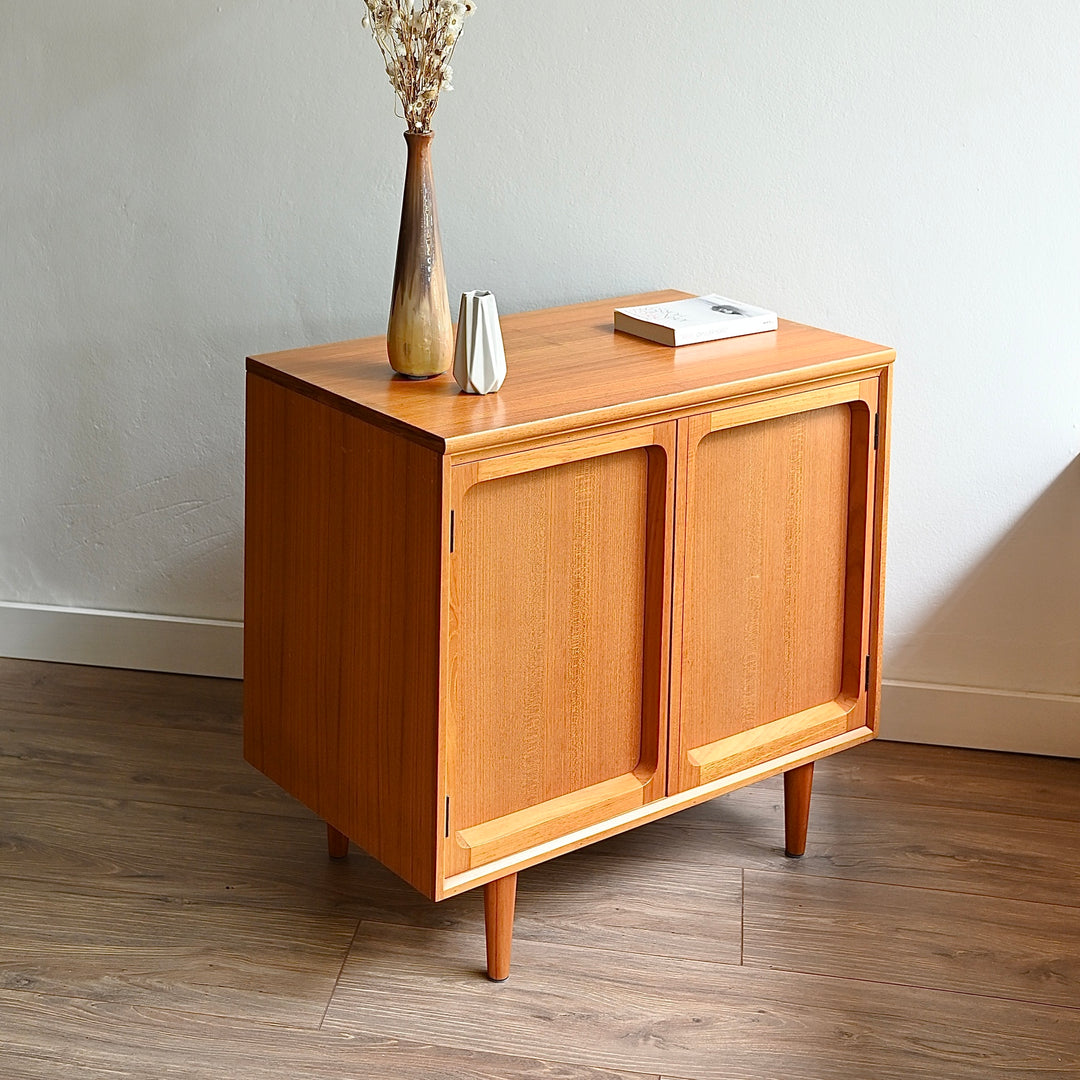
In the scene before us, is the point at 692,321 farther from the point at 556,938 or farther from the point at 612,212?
the point at 556,938

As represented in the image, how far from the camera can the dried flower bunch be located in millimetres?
1648

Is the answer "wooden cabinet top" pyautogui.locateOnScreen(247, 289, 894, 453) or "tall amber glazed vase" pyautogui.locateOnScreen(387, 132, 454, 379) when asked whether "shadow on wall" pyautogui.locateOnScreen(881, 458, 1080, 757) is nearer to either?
"wooden cabinet top" pyautogui.locateOnScreen(247, 289, 894, 453)

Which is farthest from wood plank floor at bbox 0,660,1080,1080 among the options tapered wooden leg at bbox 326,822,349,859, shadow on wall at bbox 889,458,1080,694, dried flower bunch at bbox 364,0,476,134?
dried flower bunch at bbox 364,0,476,134

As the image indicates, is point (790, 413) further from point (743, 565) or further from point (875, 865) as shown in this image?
point (875, 865)

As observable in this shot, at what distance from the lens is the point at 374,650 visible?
1749 mm

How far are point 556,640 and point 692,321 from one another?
20.3 inches

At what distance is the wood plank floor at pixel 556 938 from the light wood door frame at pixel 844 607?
0.76 feet

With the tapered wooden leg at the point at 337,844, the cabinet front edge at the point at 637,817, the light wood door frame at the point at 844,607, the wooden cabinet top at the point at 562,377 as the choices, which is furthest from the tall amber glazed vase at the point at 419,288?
the tapered wooden leg at the point at 337,844

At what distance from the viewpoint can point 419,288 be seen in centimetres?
174

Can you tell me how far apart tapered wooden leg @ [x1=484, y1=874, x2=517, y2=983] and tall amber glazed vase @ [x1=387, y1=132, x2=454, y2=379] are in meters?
0.65

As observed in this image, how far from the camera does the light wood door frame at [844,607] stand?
5.98ft

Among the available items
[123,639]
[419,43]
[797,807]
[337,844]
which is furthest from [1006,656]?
[123,639]

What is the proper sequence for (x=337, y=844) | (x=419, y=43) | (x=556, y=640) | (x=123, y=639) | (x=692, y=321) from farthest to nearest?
(x=123, y=639) < (x=337, y=844) < (x=692, y=321) < (x=556, y=640) < (x=419, y=43)

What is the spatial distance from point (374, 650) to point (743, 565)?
508mm
